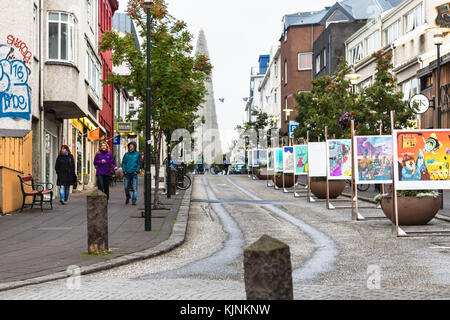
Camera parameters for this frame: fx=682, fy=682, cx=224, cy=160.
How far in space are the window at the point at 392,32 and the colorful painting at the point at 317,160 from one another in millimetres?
20813

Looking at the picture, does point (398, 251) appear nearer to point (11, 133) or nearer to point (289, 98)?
point (11, 133)

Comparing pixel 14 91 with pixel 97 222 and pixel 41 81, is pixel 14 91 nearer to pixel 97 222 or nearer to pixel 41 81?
pixel 97 222

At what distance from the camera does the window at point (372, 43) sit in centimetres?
4403

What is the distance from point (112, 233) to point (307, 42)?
58.6 meters

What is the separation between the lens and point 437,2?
34.5m

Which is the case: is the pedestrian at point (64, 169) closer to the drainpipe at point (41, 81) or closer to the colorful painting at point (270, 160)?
the drainpipe at point (41, 81)

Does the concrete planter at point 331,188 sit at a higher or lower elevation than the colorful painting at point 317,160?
lower

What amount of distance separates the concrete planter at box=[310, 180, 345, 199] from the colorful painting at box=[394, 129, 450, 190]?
10.1 m

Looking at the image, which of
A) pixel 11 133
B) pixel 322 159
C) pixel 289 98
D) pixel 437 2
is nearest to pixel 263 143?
pixel 289 98

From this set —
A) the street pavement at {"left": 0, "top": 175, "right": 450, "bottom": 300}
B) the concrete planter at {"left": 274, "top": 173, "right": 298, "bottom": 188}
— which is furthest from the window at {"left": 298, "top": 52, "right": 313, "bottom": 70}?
the street pavement at {"left": 0, "top": 175, "right": 450, "bottom": 300}

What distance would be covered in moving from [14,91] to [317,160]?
10.3 metres

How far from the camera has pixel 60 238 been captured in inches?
456

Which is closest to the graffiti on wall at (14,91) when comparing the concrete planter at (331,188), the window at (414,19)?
the concrete planter at (331,188)

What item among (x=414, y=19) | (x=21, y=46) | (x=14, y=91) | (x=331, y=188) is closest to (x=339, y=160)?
(x=331, y=188)
